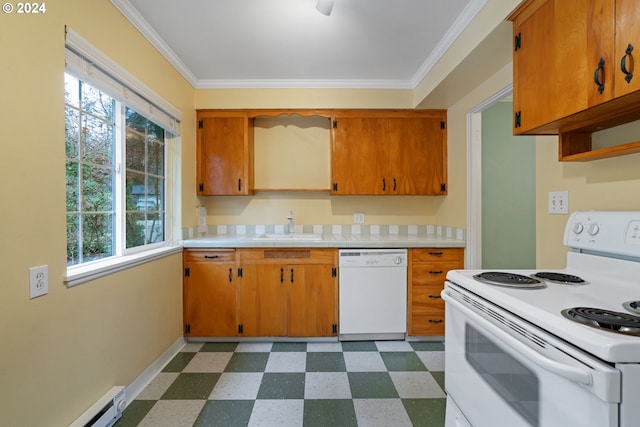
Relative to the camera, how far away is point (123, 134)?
1.84 metres

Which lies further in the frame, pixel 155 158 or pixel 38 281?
pixel 155 158

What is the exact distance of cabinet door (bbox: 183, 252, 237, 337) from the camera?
2508mm

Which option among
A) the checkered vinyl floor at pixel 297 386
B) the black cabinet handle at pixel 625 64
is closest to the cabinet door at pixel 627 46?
the black cabinet handle at pixel 625 64

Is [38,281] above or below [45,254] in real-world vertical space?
below

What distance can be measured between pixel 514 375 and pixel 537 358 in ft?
0.66

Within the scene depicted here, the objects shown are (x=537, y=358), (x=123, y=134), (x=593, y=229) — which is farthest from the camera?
(x=123, y=134)

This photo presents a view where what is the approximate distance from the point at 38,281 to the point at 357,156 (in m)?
2.41

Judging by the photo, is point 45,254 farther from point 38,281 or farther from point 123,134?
point 123,134

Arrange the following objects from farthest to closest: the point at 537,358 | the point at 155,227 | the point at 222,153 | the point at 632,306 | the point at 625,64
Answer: the point at 222,153
the point at 155,227
the point at 625,64
the point at 632,306
the point at 537,358

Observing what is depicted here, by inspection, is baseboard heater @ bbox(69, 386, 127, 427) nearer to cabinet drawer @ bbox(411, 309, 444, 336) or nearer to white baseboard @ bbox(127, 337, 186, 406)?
white baseboard @ bbox(127, 337, 186, 406)

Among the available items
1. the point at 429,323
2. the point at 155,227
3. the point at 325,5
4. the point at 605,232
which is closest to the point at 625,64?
the point at 605,232

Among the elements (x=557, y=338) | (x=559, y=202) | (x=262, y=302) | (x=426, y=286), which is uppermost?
(x=559, y=202)

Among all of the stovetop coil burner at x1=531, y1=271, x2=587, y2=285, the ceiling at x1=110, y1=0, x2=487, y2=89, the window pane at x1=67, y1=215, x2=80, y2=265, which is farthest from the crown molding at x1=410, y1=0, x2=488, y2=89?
the window pane at x1=67, y1=215, x2=80, y2=265

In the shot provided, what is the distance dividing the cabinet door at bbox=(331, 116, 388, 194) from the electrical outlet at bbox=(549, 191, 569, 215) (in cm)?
148
